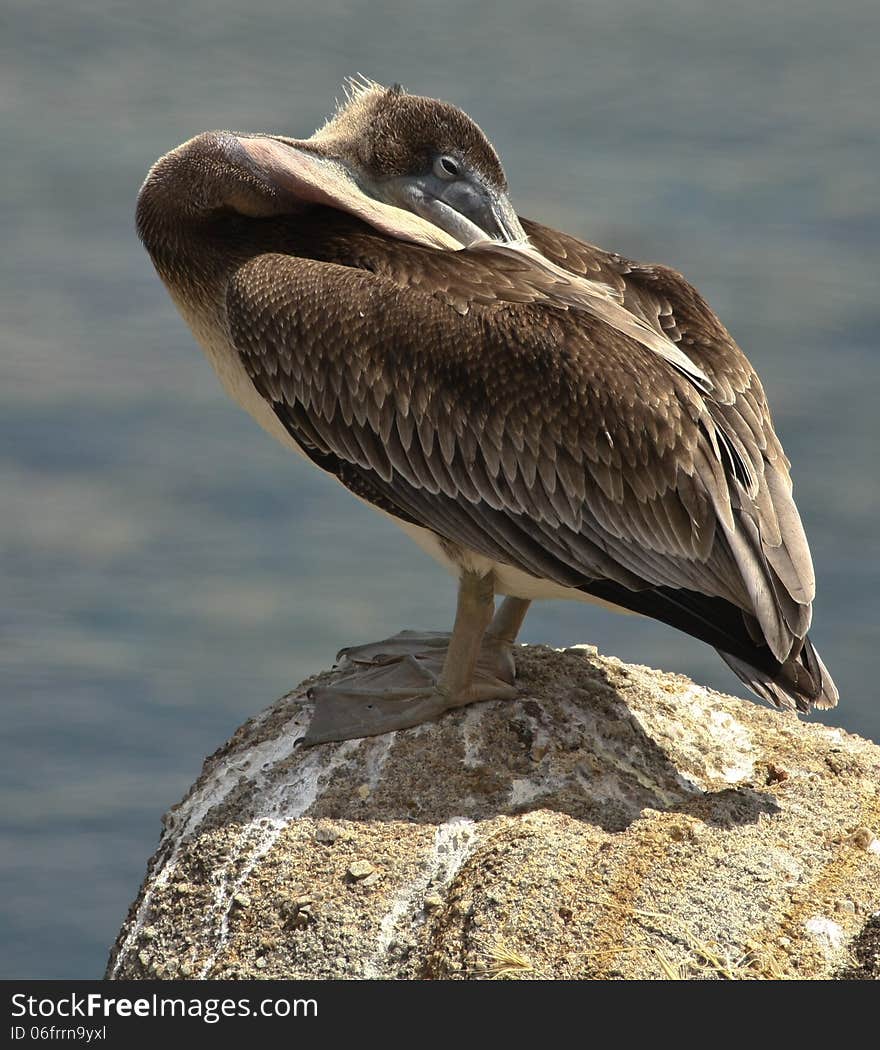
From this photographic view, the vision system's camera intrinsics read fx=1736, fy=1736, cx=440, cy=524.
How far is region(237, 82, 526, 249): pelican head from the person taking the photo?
7.90 metres

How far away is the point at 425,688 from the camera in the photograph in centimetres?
762

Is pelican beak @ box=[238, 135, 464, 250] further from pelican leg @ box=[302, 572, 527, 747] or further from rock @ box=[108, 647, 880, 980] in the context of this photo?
rock @ box=[108, 647, 880, 980]

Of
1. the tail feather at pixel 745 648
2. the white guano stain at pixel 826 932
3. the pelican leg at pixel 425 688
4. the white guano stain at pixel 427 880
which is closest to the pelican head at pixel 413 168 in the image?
the pelican leg at pixel 425 688

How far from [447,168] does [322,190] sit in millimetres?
654

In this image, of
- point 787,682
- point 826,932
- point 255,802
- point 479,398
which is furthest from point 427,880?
point 479,398

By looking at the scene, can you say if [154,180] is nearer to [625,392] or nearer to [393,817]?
[625,392]

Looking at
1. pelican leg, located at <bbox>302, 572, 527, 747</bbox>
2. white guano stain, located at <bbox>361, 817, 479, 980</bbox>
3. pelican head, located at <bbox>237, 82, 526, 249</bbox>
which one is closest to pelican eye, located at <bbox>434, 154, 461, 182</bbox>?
pelican head, located at <bbox>237, 82, 526, 249</bbox>

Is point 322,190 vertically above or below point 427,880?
above

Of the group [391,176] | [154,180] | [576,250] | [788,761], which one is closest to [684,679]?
[788,761]

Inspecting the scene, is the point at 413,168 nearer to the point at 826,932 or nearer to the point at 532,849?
the point at 532,849

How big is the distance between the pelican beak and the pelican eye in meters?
0.23

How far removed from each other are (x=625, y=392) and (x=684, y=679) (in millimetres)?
1858

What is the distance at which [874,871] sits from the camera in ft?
22.2

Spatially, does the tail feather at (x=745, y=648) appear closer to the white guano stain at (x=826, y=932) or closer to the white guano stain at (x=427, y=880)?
the white guano stain at (x=826, y=932)
